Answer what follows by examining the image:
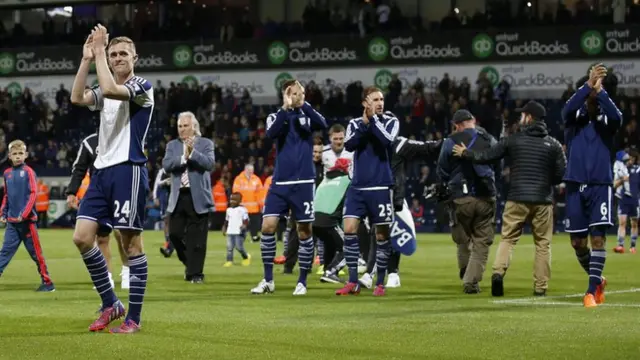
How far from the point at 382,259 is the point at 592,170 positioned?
3.23 m

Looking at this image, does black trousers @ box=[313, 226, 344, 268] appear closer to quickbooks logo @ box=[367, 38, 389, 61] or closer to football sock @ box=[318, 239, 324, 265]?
football sock @ box=[318, 239, 324, 265]

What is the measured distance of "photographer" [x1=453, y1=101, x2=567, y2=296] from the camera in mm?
15141

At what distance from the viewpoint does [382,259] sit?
15461 millimetres

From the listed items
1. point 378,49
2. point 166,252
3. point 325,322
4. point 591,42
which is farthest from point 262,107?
point 325,322

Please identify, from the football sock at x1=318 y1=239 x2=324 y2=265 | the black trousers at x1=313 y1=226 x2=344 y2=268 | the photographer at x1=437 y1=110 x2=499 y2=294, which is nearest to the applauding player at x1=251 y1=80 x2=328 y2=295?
the photographer at x1=437 y1=110 x2=499 y2=294

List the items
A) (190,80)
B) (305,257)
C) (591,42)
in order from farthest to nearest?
1. (190,80)
2. (591,42)
3. (305,257)

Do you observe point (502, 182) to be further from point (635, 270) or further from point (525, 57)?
point (635, 270)

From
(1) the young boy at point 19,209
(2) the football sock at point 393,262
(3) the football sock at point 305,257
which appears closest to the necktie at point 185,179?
(1) the young boy at point 19,209

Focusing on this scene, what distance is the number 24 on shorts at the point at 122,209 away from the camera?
10.6 metres

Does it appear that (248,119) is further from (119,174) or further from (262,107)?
(119,174)

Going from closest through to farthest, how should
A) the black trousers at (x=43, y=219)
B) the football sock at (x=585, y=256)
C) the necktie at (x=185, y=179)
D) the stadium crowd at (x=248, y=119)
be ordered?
the football sock at (x=585, y=256)
the necktie at (x=185, y=179)
the stadium crowd at (x=248, y=119)
the black trousers at (x=43, y=219)

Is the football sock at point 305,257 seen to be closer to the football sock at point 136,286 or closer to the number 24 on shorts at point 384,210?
the number 24 on shorts at point 384,210

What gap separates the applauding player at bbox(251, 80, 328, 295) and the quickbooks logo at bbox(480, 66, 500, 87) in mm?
32020

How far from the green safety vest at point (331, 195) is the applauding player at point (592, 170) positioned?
17.4 ft
